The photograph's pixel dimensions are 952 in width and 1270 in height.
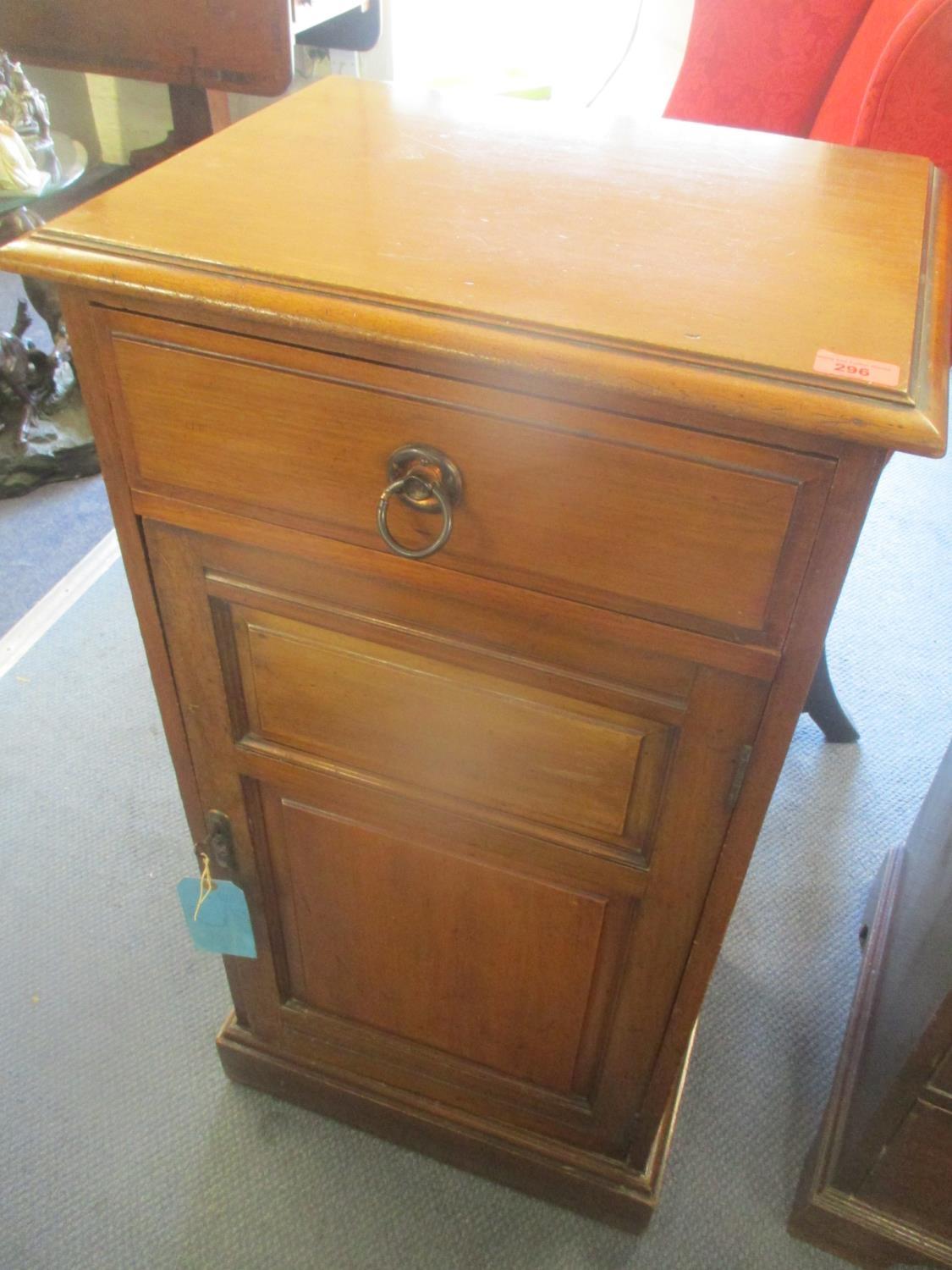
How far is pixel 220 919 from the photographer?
0.85m

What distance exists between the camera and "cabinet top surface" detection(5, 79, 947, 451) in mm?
464

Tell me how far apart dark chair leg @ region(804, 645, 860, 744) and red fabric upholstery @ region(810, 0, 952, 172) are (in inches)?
26.5

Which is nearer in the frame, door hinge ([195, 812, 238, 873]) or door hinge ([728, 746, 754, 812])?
door hinge ([728, 746, 754, 812])

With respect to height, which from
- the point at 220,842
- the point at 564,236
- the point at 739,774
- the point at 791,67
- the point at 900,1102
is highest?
the point at 564,236

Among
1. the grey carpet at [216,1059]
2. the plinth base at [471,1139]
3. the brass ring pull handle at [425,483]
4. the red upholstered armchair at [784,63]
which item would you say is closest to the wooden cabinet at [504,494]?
the brass ring pull handle at [425,483]

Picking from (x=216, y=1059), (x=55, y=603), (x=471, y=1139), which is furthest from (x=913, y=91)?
(x=55, y=603)

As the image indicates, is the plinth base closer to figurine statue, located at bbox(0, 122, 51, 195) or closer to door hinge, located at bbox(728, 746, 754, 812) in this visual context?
door hinge, located at bbox(728, 746, 754, 812)

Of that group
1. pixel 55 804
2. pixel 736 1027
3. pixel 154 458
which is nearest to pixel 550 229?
pixel 154 458

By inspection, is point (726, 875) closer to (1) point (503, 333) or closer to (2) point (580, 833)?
(2) point (580, 833)

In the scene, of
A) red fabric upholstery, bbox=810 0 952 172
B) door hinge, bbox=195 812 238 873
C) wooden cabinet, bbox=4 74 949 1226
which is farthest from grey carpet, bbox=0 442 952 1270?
red fabric upholstery, bbox=810 0 952 172

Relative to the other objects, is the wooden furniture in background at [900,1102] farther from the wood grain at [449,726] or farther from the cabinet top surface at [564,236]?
the cabinet top surface at [564,236]

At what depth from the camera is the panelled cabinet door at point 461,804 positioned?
0.59 meters

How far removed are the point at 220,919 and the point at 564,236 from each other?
0.63m

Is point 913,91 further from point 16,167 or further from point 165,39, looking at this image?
point 16,167
